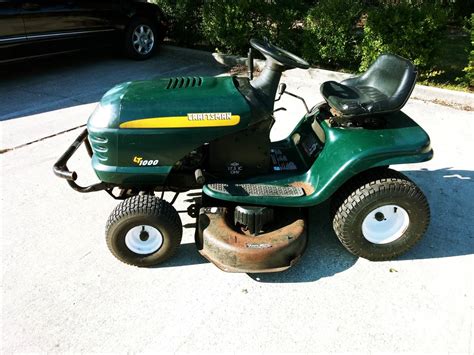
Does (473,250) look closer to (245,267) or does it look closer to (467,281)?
(467,281)

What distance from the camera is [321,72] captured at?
6605 mm

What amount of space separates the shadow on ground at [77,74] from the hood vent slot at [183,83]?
322 cm

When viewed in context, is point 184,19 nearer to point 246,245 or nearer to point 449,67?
point 449,67

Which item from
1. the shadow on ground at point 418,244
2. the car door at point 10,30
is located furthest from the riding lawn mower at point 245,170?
the car door at point 10,30

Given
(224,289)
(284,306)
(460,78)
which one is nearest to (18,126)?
(224,289)

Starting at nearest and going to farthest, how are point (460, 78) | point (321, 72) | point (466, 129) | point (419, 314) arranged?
point (419, 314) < point (466, 129) < point (460, 78) < point (321, 72)

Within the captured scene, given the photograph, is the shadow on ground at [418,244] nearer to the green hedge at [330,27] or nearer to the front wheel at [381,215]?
the front wheel at [381,215]

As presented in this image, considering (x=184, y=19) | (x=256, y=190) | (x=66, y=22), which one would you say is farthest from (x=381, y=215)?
(x=184, y=19)

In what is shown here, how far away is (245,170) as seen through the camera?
10.6 ft

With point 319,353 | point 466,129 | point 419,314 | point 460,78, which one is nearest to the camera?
point 319,353

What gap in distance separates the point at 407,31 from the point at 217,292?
189 inches

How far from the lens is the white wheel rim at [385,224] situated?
3076 mm

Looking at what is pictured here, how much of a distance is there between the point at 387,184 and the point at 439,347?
1000mm

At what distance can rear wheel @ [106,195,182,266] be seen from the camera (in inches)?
115
